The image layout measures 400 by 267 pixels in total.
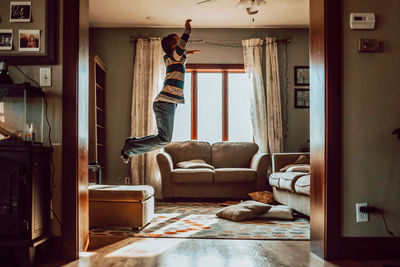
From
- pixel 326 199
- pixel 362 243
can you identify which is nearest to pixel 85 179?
pixel 326 199

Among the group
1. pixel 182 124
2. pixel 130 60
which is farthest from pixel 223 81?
pixel 130 60

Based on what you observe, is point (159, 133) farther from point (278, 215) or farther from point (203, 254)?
point (203, 254)

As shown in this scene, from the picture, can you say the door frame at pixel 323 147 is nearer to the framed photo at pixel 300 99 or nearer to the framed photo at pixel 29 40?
the framed photo at pixel 29 40

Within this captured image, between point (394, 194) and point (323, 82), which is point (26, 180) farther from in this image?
point (394, 194)

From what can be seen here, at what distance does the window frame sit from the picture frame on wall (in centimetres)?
467

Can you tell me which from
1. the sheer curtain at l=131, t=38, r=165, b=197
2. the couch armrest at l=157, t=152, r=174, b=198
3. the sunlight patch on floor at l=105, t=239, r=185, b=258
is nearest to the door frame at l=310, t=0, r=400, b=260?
the sunlight patch on floor at l=105, t=239, r=185, b=258

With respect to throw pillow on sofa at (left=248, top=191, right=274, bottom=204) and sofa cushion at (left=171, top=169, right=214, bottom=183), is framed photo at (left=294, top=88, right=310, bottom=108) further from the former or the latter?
sofa cushion at (left=171, top=169, right=214, bottom=183)

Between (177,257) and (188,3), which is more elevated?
(188,3)

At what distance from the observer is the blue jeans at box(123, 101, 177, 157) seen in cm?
403

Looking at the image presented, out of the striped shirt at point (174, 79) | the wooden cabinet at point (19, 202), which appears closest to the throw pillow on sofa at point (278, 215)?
the striped shirt at point (174, 79)

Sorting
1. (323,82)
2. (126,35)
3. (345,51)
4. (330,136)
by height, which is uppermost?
(126,35)

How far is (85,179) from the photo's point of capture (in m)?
2.84

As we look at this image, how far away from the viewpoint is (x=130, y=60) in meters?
7.13

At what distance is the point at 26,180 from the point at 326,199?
1857mm
